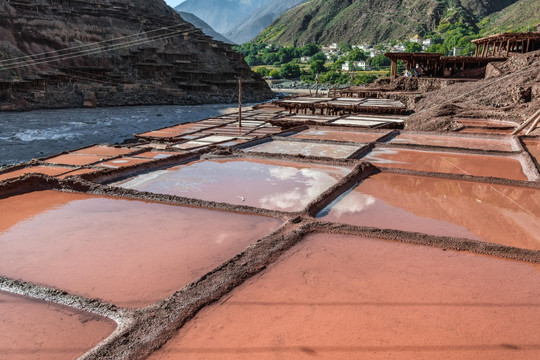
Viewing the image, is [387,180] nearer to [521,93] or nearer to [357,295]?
[357,295]

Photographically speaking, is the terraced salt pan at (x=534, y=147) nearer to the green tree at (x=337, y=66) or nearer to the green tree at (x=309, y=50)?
the green tree at (x=337, y=66)

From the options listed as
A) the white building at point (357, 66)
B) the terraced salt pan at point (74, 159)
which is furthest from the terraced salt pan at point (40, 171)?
the white building at point (357, 66)

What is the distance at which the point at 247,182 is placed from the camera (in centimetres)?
750

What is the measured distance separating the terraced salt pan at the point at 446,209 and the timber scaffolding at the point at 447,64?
79.2ft

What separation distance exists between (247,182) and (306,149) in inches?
147

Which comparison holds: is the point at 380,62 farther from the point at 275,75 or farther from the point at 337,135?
the point at 337,135

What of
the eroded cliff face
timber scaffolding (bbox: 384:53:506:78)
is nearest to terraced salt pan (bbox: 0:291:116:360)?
timber scaffolding (bbox: 384:53:506:78)

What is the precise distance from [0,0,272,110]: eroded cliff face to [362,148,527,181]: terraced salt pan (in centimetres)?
3449

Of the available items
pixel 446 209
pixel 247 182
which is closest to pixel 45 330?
pixel 247 182

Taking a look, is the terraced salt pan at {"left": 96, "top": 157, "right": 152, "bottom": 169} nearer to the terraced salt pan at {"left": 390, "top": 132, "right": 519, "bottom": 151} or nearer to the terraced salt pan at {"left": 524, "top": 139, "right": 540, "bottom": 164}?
the terraced salt pan at {"left": 390, "top": 132, "right": 519, "bottom": 151}

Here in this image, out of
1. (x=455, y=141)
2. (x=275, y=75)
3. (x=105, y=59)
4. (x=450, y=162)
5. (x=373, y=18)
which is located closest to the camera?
(x=450, y=162)

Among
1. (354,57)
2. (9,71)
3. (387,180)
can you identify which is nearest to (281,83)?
(354,57)

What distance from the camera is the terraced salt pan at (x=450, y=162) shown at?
8.17 m

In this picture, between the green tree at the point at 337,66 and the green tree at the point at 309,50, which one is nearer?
the green tree at the point at 337,66
